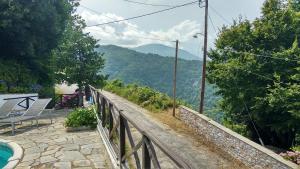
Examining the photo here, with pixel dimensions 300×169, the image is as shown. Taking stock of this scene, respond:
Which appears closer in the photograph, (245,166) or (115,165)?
(115,165)

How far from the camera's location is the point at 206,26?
44.0ft

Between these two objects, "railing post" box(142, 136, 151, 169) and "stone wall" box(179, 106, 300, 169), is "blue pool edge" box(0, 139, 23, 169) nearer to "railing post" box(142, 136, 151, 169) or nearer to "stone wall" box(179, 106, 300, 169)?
"railing post" box(142, 136, 151, 169)

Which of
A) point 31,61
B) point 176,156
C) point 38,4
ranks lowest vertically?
point 176,156

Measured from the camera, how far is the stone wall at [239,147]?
6.08 m

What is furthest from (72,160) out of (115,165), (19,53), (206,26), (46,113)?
(19,53)

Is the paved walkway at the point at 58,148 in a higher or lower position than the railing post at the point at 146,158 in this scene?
lower

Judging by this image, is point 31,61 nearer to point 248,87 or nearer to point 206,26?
point 206,26

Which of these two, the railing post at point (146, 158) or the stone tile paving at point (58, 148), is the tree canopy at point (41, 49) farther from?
Answer: the railing post at point (146, 158)

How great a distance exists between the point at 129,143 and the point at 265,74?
1282cm

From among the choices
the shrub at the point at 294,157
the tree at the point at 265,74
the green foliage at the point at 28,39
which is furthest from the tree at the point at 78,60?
the shrub at the point at 294,157

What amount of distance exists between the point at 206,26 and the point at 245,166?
8.08m

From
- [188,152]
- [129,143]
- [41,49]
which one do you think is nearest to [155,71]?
[41,49]

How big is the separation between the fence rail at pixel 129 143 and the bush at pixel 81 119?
0.82ft

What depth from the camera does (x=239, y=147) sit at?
725cm
